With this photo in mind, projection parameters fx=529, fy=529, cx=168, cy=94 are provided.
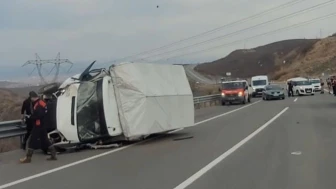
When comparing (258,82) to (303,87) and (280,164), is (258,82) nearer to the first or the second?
(303,87)

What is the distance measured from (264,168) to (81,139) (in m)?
6.12

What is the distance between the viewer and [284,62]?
154000 millimetres

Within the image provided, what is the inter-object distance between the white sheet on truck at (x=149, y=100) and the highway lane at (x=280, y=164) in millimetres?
2805

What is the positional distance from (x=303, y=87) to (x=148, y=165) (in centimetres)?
4288

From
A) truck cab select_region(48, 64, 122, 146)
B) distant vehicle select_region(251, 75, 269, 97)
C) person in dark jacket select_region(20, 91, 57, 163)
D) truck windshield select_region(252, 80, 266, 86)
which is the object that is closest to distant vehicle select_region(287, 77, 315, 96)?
distant vehicle select_region(251, 75, 269, 97)

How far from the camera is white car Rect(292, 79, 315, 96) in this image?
51.8 meters

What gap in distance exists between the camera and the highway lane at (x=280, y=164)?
882cm

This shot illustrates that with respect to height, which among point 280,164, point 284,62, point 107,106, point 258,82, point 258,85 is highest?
point 284,62

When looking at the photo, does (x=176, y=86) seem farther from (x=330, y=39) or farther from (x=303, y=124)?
(x=330, y=39)

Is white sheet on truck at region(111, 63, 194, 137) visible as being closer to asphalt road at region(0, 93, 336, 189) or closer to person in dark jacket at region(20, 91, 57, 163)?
asphalt road at region(0, 93, 336, 189)

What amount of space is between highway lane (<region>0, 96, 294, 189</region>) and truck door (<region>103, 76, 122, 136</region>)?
2.51 feet

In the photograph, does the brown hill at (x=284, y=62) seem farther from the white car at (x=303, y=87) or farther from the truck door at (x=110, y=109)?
the truck door at (x=110, y=109)

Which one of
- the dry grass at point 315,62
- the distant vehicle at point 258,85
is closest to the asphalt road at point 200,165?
the distant vehicle at point 258,85

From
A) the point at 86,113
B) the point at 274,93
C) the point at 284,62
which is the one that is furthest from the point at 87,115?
the point at 284,62
